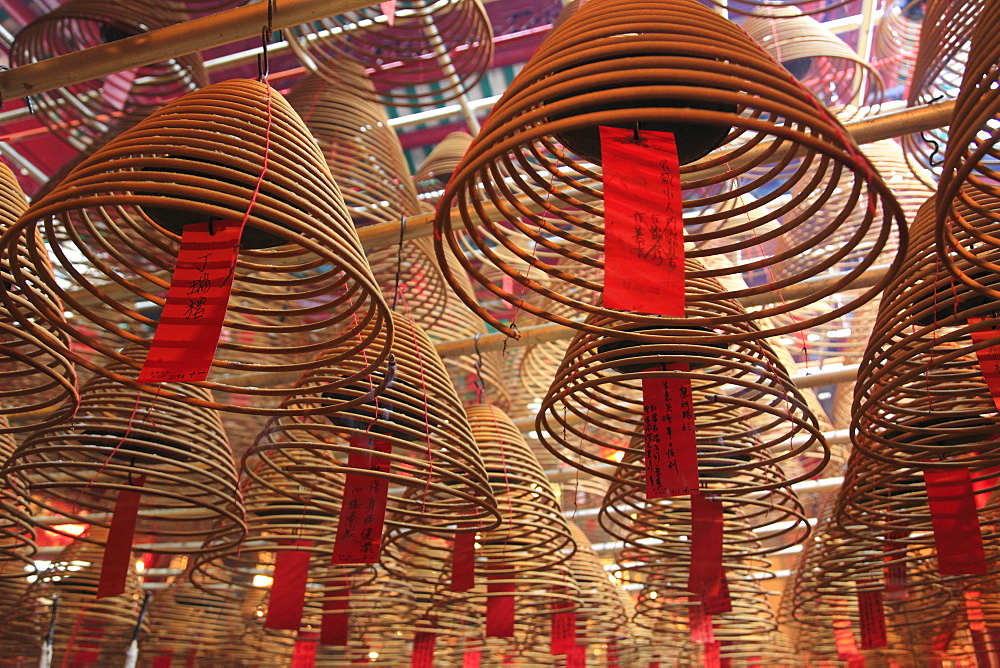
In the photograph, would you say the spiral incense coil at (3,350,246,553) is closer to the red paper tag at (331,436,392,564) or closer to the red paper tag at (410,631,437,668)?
the red paper tag at (331,436,392,564)

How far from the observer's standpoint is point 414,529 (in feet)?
10.3

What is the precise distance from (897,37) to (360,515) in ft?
19.4

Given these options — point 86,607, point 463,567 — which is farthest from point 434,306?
point 86,607

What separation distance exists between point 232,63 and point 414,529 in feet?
14.1

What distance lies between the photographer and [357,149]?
4613 millimetres

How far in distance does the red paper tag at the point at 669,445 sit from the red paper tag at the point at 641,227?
849 mm

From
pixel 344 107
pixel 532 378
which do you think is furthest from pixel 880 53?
pixel 344 107

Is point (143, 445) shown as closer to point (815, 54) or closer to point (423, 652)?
point (423, 652)

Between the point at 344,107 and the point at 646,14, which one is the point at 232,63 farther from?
the point at 646,14

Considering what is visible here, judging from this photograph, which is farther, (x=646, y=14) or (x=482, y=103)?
(x=482, y=103)

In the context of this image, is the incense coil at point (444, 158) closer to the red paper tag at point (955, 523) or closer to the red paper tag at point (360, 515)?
the red paper tag at point (360, 515)

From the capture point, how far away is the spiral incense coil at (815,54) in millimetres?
4766

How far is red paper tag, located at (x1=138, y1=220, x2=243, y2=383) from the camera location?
1667mm

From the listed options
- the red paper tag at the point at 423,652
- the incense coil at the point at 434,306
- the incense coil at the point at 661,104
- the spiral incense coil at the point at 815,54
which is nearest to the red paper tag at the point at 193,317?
the incense coil at the point at 661,104
